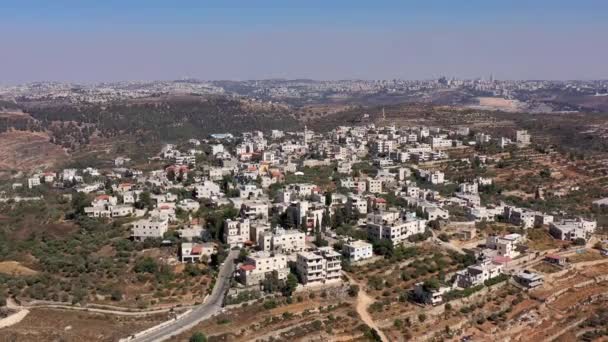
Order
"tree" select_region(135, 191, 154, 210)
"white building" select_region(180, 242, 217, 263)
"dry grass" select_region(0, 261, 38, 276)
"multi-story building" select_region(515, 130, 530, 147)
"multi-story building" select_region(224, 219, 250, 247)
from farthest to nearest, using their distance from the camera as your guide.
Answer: "multi-story building" select_region(515, 130, 530, 147)
"tree" select_region(135, 191, 154, 210)
"multi-story building" select_region(224, 219, 250, 247)
"white building" select_region(180, 242, 217, 263)
"dry grass" select_region(0, 261, 38, 276)

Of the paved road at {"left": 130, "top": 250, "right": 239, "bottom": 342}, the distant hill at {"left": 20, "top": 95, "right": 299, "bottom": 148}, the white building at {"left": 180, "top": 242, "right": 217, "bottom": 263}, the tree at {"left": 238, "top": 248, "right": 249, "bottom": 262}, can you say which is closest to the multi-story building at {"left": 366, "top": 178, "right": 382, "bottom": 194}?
the tree at {"left": 238, "top": 248, "right": 249, "bottom": 262}

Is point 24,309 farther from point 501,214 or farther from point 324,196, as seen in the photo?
point 501,214

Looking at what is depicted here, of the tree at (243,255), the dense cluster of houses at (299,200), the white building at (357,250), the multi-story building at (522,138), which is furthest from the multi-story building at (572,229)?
the multi-story building at (522,138)

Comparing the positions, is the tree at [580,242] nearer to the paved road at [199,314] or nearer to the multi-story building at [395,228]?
the multi-story building at [395,228]

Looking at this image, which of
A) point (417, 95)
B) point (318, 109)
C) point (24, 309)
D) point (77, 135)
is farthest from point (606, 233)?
point (417, 95)

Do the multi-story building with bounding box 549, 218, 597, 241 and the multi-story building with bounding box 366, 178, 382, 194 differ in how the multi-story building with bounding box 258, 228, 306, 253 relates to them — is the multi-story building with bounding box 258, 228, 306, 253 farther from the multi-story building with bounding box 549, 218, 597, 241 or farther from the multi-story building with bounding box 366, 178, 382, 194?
the multi-story building with bounding box 549, 218, 597, 241

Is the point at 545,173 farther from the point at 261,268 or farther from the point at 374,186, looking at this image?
the point at 261,268
